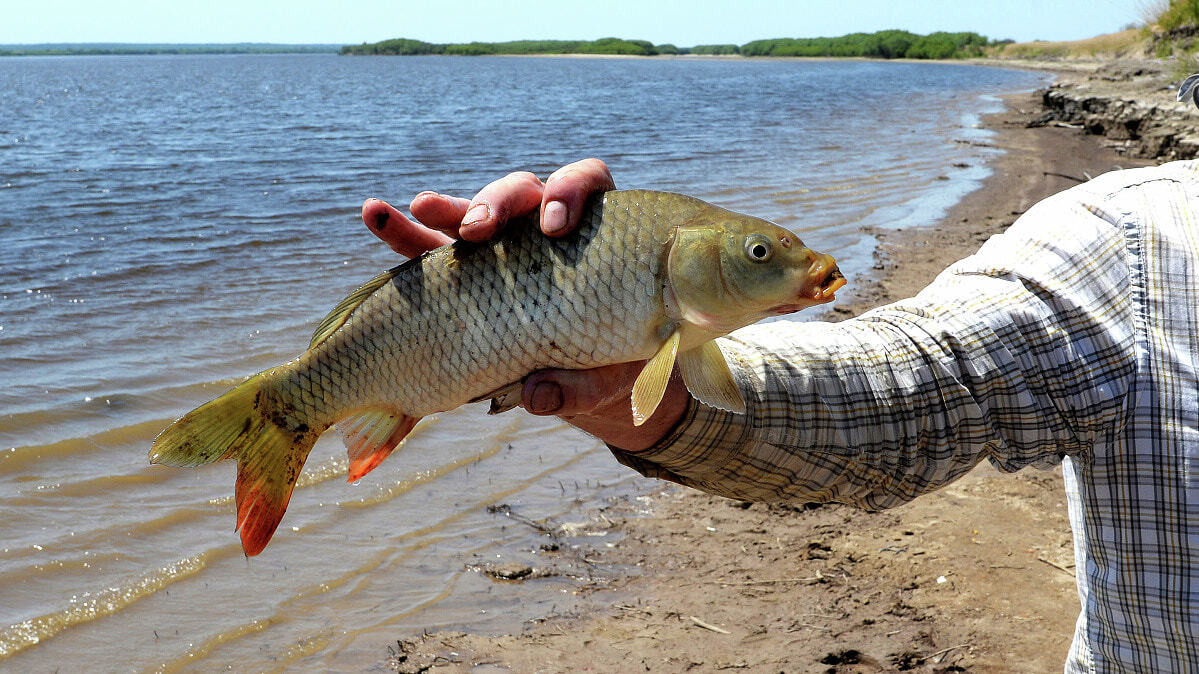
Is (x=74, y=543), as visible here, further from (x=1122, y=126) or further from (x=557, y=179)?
(x=1122, y=126)

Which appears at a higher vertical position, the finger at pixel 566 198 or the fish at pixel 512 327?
the finger at pixel 566 198

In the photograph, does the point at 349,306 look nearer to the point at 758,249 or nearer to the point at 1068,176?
the point at 758,249

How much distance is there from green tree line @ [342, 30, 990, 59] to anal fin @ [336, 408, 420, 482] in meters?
116

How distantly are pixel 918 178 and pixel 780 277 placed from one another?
1509 cm

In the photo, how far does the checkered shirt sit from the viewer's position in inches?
62.7

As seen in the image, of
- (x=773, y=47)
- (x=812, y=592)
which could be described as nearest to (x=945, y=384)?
(x=812, y=592)

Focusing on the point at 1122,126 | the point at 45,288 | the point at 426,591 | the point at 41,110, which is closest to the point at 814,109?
the point at 1122,126

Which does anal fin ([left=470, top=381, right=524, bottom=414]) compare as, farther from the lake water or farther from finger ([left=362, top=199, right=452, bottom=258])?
the lake water

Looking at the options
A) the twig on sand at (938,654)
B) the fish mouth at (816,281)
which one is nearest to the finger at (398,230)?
the fish mouth at (816,281)

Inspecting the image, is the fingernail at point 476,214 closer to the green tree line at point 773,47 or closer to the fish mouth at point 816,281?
the fish mouth at point 816,281

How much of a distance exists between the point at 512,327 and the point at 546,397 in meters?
0.14

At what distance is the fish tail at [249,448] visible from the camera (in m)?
1.70

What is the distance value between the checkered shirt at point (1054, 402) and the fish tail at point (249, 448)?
647mm

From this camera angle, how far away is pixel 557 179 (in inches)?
64.9
